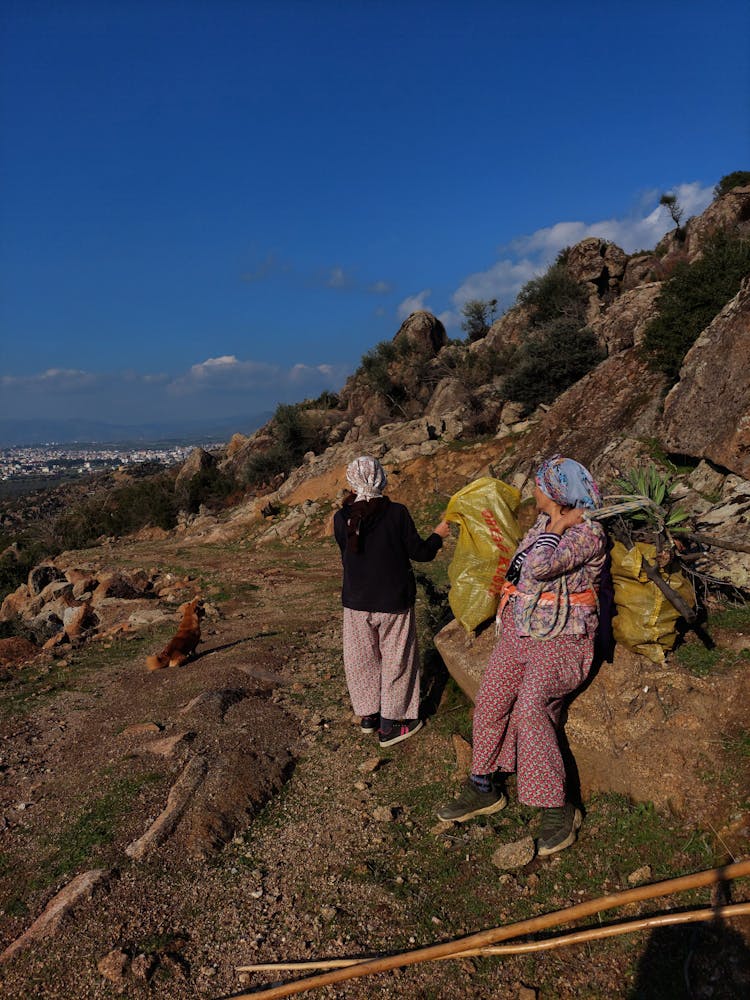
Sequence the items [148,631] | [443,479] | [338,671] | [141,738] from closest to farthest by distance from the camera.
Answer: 1. [141,738]
2. [338,671]
3. [148,631]
4. [443,479]

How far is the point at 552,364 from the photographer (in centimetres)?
1728

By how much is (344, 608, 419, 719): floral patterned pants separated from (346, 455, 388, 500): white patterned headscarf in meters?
0.78

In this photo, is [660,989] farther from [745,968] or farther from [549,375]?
[549,375]

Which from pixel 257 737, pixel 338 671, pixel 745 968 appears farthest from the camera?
pixel 338 671

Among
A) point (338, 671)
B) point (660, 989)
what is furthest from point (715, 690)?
point (338, 671)

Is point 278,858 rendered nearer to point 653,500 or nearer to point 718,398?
point 653,500

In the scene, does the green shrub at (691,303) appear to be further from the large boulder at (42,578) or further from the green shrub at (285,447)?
the green shrub at (285,447)

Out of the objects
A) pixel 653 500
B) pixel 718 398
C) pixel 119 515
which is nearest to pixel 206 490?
pixel 119 515

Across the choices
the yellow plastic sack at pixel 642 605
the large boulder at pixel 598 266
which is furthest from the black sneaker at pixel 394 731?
the large boulder at pixel 598 266

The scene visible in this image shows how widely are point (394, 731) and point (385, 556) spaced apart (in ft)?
4.11

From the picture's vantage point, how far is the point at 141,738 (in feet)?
15.9

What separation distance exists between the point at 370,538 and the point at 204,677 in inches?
123

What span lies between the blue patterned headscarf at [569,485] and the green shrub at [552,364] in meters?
14.9

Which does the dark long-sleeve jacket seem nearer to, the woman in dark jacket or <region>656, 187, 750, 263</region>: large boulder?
the woman in dark jacket
